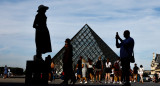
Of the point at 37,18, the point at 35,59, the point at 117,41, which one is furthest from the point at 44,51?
the point at 117,41

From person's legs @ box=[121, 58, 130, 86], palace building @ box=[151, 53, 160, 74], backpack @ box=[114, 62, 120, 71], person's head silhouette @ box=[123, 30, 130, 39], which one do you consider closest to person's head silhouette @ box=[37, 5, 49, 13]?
person's head silhouette @ box=[123, 30, 130, 39]

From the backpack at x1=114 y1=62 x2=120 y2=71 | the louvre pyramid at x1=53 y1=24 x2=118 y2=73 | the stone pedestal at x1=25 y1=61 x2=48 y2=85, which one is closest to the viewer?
the stone pedestal at x1=25 y1=61 x2=48 y2=85

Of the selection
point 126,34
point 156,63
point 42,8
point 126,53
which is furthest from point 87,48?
point 156,63

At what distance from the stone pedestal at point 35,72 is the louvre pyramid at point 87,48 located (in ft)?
110

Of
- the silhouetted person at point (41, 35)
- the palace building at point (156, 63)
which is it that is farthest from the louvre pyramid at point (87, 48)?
the palace building at point (156, 63)

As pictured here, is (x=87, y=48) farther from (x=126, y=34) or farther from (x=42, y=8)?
(x=126, y=34)

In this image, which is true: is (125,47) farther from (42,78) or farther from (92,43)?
(92,43)

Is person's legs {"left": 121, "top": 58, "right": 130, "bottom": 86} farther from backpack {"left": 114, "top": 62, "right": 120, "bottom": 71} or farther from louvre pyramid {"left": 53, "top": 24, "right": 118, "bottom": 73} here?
louvre pyramid {"left": 53, "top": 24, "right": 118, "bottom": 73}

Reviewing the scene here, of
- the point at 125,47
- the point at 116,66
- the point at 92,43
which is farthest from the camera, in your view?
the point at 92,43

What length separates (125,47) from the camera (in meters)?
7.14

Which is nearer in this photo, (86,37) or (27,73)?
(27,73)

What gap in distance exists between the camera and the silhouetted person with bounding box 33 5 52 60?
750 centimetres

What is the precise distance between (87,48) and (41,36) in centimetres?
3546

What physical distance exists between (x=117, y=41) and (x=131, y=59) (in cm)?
53
